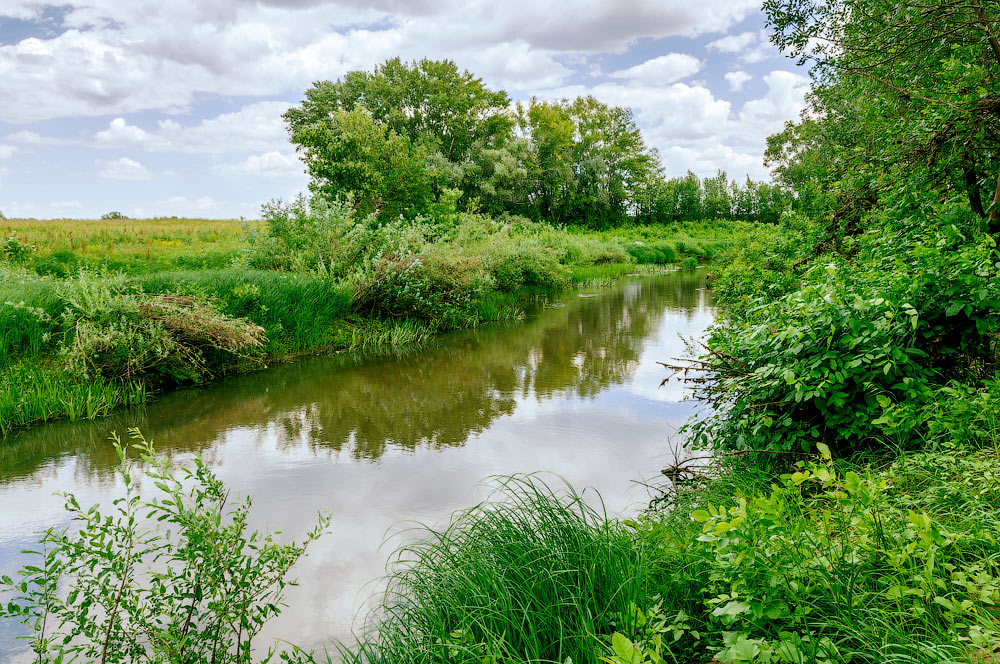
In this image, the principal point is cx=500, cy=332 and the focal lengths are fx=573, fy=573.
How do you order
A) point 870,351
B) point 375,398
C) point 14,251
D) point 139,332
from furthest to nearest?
point 14,251, point 375,398, point 139,332, point 870,351

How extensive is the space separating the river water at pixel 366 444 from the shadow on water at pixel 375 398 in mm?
35

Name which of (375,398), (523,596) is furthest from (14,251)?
(523,596)

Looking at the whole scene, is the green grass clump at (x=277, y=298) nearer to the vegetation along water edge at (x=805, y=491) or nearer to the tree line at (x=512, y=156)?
the vegetation along water edge at (x=805, y=491)

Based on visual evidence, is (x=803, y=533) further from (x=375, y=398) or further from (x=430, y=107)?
(x=430, y=107)

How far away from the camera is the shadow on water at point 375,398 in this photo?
6.71 m

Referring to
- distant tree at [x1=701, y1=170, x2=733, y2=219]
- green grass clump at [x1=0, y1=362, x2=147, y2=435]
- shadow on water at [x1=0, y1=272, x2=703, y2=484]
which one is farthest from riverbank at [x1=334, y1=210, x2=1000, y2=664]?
distant tree at [x1=701, y1=170, x2=733, y2=219]

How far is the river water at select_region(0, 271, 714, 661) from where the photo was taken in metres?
4.55

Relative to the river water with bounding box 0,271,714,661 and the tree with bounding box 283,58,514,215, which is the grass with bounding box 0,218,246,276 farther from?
the tree with bounding box 283,58,514,215

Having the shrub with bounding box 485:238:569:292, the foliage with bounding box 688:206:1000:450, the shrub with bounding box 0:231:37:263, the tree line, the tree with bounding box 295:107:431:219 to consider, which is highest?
the tree line

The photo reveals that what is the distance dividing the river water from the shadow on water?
0.04m

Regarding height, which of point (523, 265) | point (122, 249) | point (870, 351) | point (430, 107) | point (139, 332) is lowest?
point (139, 332)

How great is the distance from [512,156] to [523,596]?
1556 inches

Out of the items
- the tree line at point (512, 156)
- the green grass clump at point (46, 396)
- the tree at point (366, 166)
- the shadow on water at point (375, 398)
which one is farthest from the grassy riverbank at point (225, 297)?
the tree line at point (512, 156)

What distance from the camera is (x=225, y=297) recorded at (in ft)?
31.4
